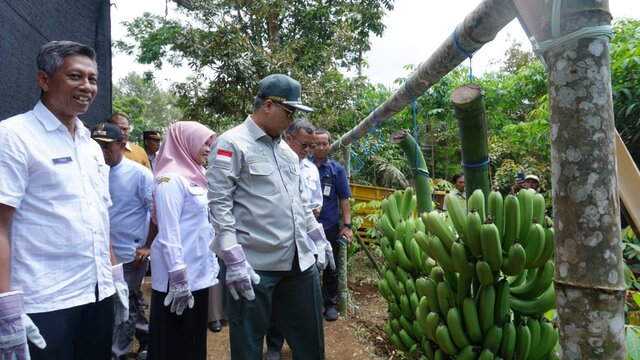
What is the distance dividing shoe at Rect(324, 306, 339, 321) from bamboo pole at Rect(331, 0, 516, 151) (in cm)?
280

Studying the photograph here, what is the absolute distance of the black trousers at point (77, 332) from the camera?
5.29 feet

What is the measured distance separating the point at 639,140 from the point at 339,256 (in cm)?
374

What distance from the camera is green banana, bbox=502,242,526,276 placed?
5.49 ft

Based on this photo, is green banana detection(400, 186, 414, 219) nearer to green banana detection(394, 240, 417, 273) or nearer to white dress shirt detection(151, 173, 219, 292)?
green banana detection(394, 240, 417, 273)

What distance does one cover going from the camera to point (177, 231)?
2.46 meters

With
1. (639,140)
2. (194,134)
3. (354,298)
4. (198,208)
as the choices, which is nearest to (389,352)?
(354,298)

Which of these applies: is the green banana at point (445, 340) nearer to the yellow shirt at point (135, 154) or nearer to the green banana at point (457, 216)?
the green banana at point (457, 216)

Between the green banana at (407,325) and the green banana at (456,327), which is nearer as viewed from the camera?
the green banana at (456,327)

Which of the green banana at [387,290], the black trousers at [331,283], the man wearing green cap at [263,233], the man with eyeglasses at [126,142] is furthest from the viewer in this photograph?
the black trousers at [331,283]

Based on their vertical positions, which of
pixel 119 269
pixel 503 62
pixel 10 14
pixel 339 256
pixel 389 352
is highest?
pixel 503 62

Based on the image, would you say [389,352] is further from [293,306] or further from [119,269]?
[119,269]


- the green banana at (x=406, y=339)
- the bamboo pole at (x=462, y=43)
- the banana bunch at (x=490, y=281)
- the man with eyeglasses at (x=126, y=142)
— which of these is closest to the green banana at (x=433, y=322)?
the banana bunch at (x=490, y=281)

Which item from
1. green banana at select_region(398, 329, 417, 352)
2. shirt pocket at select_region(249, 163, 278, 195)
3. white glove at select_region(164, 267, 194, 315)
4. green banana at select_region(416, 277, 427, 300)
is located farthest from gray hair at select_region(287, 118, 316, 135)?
green banana at select_region(416, 277, 427, 300)

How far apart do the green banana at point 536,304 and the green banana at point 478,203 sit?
438mm
